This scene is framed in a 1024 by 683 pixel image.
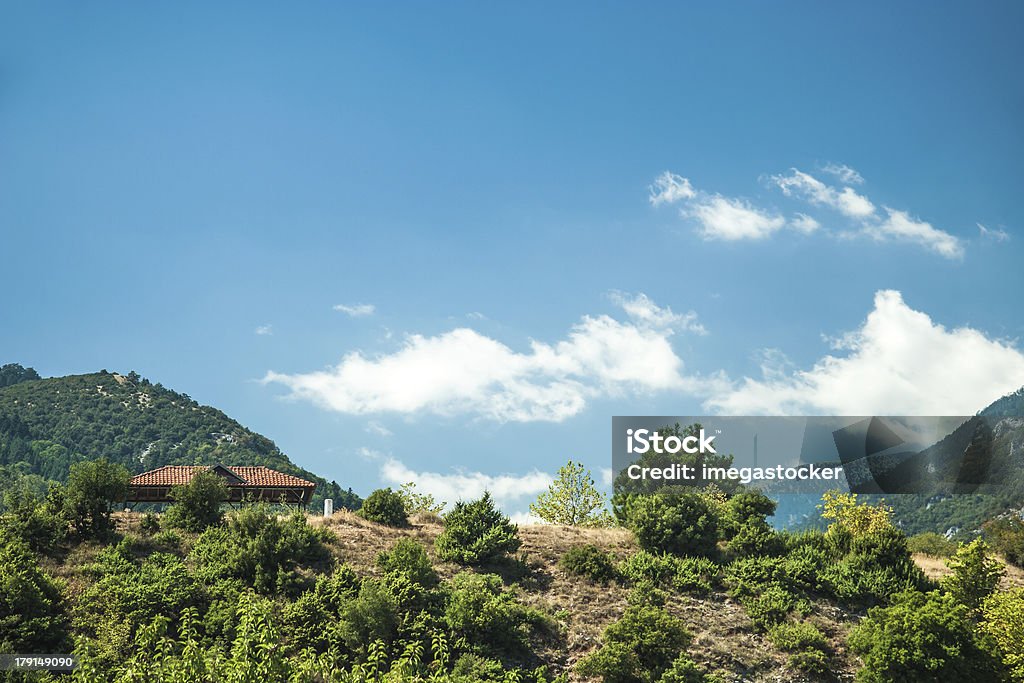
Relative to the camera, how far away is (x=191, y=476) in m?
37.2

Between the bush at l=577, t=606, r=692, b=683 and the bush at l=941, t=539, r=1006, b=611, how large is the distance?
1042 cm

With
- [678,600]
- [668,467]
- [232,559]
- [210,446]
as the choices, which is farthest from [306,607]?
[210,446]

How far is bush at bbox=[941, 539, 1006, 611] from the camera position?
3042 cm

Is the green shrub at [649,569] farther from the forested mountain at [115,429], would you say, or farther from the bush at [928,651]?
the forested mountain at [115,429]

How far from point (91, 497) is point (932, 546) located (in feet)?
122

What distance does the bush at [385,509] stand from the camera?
120 feet

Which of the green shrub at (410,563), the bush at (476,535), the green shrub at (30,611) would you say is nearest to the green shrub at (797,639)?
the bush at (476,535)

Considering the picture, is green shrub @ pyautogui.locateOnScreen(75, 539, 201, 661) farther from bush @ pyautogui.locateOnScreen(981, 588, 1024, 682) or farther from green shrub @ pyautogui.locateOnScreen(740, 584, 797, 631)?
bush @ pyautogui.locateOnScreen(981, 588, 1024, 682)

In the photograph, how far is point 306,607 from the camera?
88.7 ft

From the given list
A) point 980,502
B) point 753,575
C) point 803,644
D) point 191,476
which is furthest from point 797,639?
point 980,502

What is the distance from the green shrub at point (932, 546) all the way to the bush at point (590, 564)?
681 inches

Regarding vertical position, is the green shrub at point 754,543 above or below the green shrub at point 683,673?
above

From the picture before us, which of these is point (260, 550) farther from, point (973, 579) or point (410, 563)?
point (973, 579)

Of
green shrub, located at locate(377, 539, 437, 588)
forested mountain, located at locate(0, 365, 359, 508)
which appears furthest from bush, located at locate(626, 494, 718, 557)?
forested mountain, located at locate(0, 365, 359, 508)
